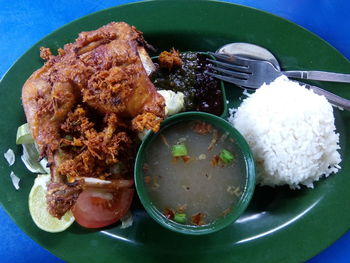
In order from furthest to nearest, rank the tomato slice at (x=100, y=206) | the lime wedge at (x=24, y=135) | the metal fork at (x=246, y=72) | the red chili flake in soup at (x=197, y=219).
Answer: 1. the metal fork at (x=246, y=72)
2. the lime wedge at (x=24, y=135)
3. the tomato slice at (x=100, y=206)
4. the red chili flake in soup at (x=197, y=219)

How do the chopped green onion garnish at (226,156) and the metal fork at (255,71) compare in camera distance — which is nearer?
the chopped green onion garnish at (226,156)

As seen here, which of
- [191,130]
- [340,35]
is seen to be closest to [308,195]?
[191,130]

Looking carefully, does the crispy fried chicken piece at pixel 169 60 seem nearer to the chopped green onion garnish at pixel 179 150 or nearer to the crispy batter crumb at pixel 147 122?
the crispy batter crumb at pixel 147 122

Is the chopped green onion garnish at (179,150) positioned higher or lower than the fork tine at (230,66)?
lower

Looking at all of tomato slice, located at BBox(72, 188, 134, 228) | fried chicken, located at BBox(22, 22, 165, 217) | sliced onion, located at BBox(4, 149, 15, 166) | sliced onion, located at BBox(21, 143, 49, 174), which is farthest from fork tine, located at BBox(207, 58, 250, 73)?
sliced onion, located at BBox(4, 149, 15, 166)

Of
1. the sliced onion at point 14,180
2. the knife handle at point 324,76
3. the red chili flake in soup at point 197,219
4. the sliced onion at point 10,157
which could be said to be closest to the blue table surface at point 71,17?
the knife handle at point 324,76

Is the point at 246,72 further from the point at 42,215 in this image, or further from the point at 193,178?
the point at 42,215
